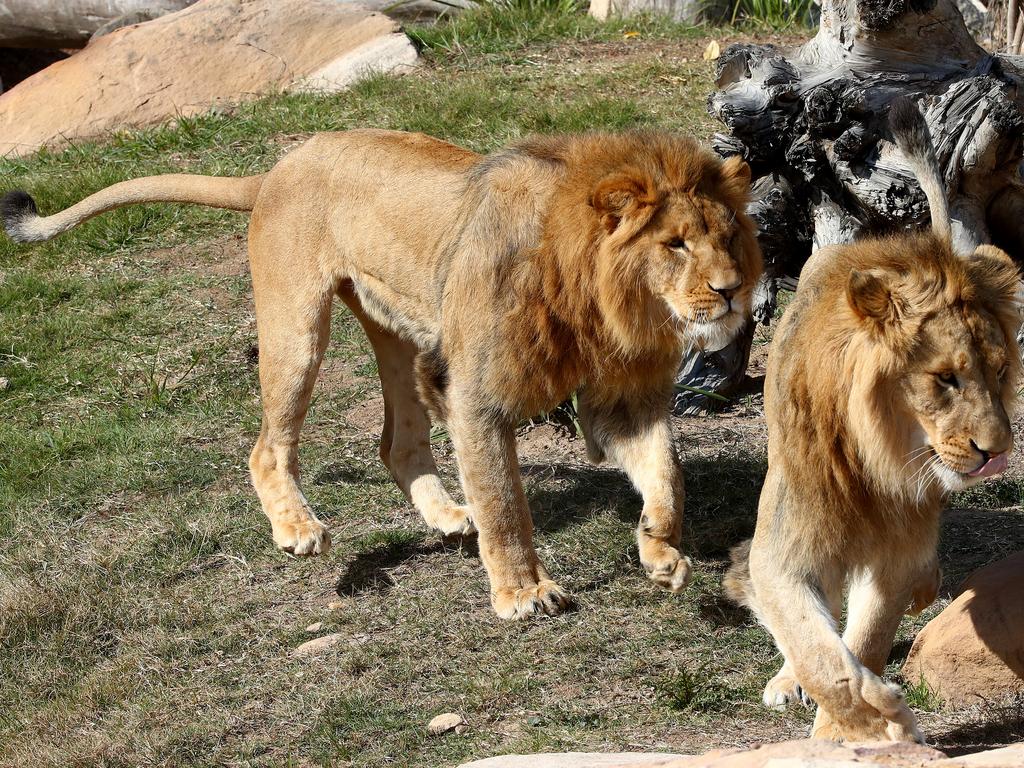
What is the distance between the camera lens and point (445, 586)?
15.2ft

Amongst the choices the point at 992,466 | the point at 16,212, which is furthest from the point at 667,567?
the point at 16,212

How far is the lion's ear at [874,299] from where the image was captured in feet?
9.36

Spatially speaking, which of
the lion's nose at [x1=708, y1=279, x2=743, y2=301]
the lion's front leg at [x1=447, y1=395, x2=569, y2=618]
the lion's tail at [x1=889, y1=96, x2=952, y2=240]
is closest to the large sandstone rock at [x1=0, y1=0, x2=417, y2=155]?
the lion's front leg at [x1=447, y1=395, x2=569, y2=618]

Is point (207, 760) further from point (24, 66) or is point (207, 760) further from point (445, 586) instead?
point (24, 66)

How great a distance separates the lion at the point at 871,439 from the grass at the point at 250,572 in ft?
1.77

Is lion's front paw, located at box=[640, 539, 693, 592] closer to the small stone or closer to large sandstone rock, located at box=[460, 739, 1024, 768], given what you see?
the small stone

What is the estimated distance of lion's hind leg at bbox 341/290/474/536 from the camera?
197 inches

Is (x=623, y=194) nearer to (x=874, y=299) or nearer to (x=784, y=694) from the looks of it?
(x=874, y=299)

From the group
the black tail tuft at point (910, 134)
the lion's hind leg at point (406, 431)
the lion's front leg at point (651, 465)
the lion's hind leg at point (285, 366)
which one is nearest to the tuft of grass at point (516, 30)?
the lion's hind leg at point (406, 431)

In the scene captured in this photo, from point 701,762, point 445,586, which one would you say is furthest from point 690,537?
point 701,762

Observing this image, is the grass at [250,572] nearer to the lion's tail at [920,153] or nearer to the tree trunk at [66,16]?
the lion's tail at [920,153]

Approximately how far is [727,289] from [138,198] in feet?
8.93

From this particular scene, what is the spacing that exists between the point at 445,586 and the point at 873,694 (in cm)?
197

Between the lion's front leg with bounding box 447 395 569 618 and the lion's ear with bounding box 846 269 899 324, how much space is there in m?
1.53
